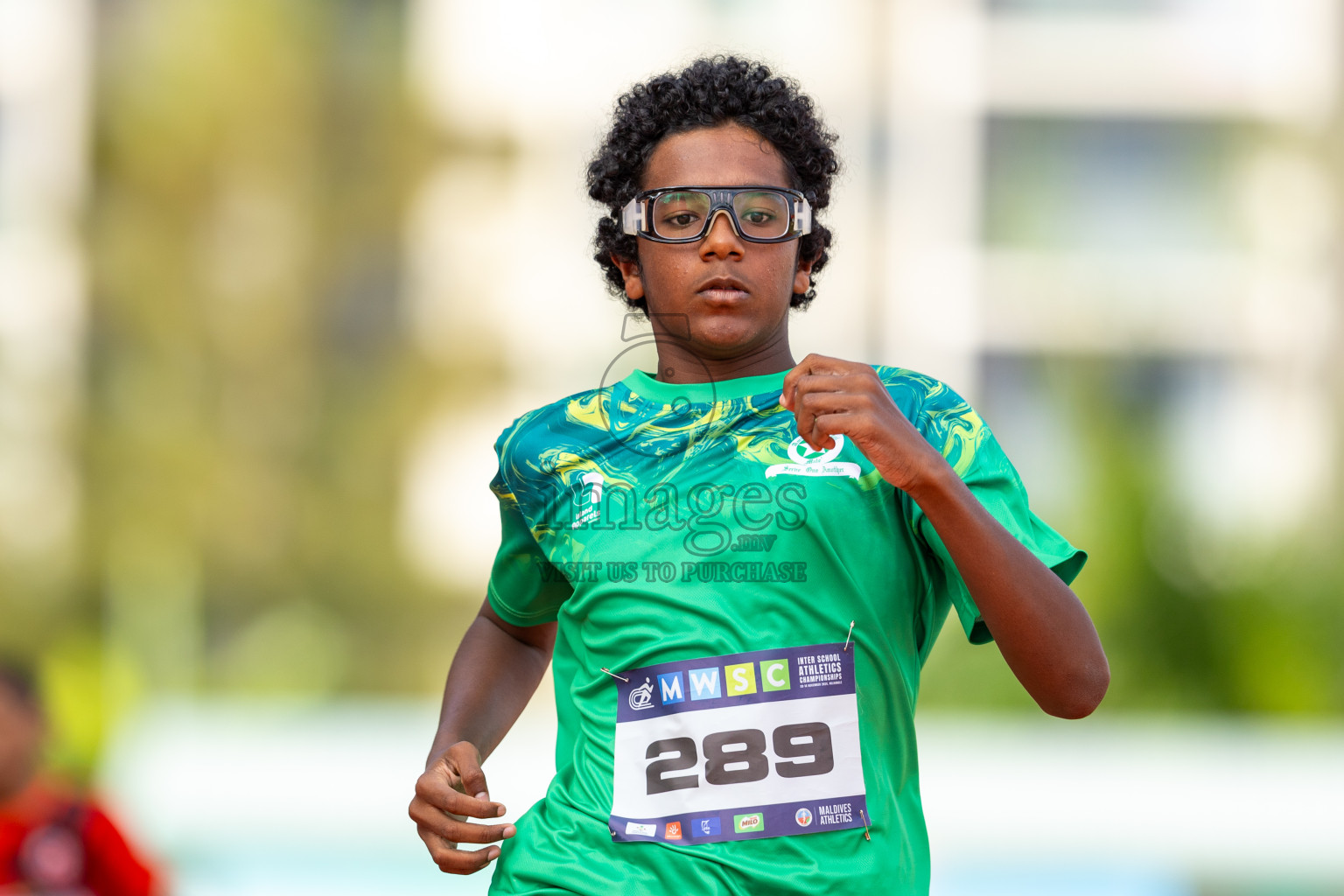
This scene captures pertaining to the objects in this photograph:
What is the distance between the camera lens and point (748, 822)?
206 cm

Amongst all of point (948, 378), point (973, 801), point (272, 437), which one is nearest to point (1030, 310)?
point (948, 378)

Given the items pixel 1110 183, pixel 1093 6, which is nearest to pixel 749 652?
pixel 1110 183

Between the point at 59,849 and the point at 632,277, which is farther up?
the point at 632,277

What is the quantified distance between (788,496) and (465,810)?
2.23ft

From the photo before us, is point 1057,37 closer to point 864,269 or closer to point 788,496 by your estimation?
point 864,269

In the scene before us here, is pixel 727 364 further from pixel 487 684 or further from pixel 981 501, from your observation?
pixel 487 684

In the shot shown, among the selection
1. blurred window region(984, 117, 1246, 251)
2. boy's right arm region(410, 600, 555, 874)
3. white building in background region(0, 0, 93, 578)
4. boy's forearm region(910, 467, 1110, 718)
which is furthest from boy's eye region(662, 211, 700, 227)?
white building in background region(0, 0, 93, 578)

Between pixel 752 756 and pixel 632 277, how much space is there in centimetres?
98

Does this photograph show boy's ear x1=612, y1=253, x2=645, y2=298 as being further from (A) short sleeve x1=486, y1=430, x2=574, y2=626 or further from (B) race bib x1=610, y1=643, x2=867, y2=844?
(B) race bib x1=610, y1=643, x2=867, y2=844

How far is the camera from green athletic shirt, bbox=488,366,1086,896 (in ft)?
6.76

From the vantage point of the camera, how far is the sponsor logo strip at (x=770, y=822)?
2.05 metres

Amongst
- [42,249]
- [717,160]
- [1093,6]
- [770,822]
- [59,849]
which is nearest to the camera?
[770,822]

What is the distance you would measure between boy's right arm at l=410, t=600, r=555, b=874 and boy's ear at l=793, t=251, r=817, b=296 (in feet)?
2.55

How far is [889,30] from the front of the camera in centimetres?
1090
